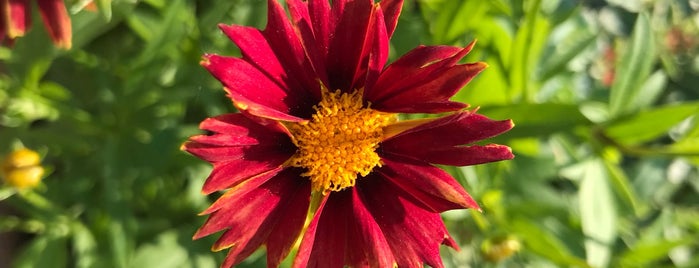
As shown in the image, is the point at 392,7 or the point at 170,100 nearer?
the point at 392,7

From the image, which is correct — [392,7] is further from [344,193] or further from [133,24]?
[133,24]

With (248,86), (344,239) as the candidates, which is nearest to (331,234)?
(344,239)

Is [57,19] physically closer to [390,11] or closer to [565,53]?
[390,11]

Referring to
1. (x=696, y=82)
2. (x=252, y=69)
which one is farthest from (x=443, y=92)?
(x=696, y=82)

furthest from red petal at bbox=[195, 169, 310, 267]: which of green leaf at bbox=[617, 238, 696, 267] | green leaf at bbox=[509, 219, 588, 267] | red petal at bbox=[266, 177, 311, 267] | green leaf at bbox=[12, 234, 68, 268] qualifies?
green leaf at bbox=[617, 238, 696, 267]

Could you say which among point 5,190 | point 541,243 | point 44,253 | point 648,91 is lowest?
point 44,253
